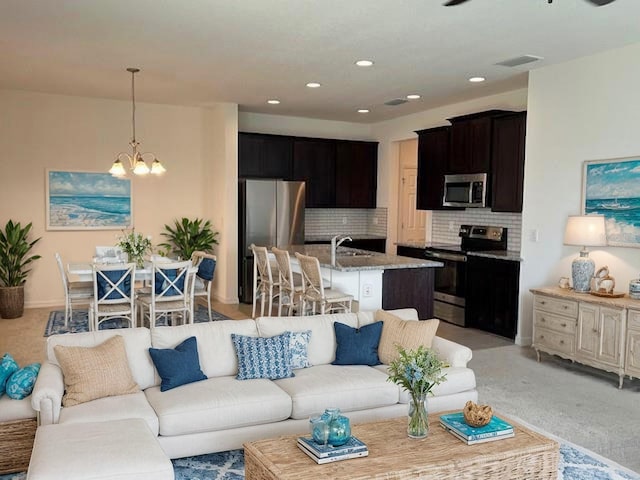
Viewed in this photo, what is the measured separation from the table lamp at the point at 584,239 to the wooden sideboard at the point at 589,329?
0.47ft

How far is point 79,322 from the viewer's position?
7.00 m

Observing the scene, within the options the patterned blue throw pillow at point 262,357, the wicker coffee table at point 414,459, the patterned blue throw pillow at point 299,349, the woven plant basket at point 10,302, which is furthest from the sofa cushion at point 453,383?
the woven plant basket at point 10,302

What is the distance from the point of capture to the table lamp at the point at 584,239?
203 inches

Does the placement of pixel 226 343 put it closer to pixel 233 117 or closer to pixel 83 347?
pixel 83 347

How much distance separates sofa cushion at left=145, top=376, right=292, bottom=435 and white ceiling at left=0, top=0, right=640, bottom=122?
105 inches

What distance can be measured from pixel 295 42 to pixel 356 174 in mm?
5012

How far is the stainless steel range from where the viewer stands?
732 cm

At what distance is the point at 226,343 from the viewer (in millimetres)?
3803

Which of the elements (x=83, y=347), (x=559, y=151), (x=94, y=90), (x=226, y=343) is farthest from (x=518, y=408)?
(x=94, y=90)

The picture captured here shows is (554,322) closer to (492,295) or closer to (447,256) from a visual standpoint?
(492,295)

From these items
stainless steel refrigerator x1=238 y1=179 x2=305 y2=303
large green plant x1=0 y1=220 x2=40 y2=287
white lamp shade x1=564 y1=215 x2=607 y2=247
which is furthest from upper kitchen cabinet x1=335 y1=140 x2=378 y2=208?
white lamp shade x1=564 y1=215 x2=607 y2=247

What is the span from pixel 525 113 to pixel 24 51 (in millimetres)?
5328

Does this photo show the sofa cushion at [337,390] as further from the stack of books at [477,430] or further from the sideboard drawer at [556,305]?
the sideboard drawer at [556,305]

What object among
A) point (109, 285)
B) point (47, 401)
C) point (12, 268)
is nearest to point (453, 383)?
point (47, 401)
